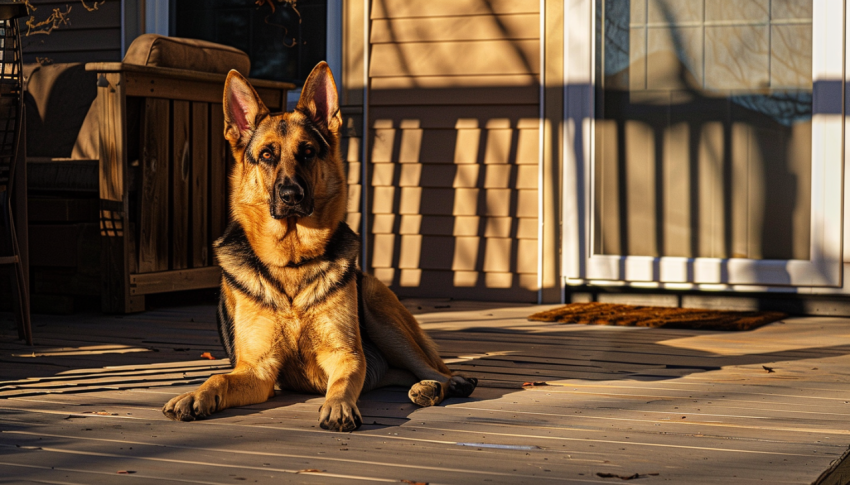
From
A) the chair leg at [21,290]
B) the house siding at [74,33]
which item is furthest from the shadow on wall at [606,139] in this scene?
the chair leg at [21,290]

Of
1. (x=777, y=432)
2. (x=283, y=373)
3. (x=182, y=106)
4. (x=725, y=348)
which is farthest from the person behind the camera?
(x=182, y=106)

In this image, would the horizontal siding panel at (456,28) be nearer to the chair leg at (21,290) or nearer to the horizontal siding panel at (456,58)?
the horizontal siding panel at (456,58)

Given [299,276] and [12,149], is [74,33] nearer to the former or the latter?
[12,149]

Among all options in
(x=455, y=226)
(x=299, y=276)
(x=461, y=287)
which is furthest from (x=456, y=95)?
(x=299, y=276)

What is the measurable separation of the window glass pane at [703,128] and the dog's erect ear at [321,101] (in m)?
2.88

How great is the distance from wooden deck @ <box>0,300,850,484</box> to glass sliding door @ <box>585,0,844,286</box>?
1088 millimetres

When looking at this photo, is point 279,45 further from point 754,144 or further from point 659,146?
point 754,144

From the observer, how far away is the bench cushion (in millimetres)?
5250

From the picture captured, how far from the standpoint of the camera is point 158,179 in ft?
17.1

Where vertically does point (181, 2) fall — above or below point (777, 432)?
above

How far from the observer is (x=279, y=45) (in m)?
6.42

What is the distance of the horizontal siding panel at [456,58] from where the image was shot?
5.80 meters

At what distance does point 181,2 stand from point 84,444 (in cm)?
485

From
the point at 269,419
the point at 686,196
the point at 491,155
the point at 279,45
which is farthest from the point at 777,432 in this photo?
the point at 279,45
